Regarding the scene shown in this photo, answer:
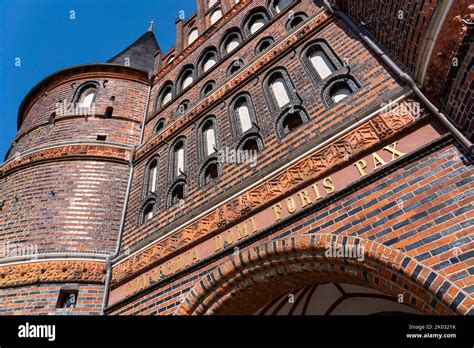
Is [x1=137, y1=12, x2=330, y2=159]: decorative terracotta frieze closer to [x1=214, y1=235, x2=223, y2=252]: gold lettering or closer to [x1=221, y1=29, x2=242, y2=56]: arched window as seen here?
[x1=221, y1=29, x2=242, y2=56]: arched window

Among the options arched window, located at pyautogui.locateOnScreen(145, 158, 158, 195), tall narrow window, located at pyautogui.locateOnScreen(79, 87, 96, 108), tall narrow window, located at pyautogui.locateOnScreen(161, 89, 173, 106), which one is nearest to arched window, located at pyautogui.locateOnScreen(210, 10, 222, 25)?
tall narrow window, located at pyautogui.locateOnScreen(161, 89, 173, 106)

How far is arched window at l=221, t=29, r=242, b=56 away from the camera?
29.2 feet

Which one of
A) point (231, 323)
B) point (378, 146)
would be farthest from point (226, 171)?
point (231, 323)

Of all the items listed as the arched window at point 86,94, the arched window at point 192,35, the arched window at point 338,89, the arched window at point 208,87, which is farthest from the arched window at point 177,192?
the arched window at point 192,35

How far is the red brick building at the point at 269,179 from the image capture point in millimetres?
3238

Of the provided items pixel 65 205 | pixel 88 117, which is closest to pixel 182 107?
pixel 88 117

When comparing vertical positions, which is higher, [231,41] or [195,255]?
[231,41]

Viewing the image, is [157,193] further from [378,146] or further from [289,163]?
[378,146]

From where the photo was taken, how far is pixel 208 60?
9461 mm

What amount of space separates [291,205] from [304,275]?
2.81 ft

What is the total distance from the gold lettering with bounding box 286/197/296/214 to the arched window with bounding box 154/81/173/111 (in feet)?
20.1

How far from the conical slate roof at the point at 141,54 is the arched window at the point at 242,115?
5.70 metres

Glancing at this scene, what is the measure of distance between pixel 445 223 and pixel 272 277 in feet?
6.41

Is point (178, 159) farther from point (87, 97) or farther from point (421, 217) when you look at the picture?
point (421, 217)
